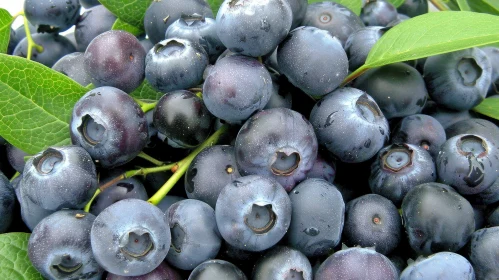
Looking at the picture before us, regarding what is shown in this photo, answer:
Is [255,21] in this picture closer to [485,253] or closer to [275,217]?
[275,217]

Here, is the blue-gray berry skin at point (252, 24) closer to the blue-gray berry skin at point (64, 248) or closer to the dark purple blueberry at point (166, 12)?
the dark purple blueberry at point (166, 12)

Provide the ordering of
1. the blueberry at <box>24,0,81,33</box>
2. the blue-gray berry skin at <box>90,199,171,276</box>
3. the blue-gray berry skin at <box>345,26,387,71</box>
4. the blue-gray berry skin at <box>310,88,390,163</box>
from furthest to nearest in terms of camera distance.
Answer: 1. the blueberry at <box>24,0,81,33</box>
2. the blue-gray berry skin at <box>345,26,387,71</box>
3. the blue-gray berry skin at <box>310,88,390,163</box>
4. the blue-gray berry skin at <box>90,199,171,276</box>

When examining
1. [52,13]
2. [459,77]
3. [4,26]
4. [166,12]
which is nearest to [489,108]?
[459,77]

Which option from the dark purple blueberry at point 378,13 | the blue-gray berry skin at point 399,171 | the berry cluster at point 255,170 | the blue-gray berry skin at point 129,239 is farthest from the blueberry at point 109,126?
the dark purple blueberry at point 378,13

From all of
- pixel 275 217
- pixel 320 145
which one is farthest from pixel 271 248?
pixel 320 145

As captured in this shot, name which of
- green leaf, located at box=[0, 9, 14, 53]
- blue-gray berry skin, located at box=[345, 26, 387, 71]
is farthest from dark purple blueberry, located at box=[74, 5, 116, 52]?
blue-gray berry skin, located at box=[345, 26, 387, 71]

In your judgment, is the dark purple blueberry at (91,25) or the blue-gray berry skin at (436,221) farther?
the dark purple blueberry at (91,25)

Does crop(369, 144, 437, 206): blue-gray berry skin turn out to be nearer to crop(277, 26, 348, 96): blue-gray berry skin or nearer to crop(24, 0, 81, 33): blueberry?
crop(277, 26, 348, 96): blue-gray berry skin
